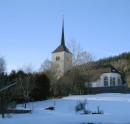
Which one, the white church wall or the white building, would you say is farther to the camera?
the white building

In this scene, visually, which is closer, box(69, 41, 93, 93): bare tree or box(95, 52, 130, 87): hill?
box(69, 41, 93, 93): bare tree

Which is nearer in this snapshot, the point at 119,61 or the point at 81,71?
the point at 81,71

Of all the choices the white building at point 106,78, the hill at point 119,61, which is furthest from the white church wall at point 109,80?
the hill at point 119,61

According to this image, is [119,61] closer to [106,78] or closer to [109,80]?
[106,78]

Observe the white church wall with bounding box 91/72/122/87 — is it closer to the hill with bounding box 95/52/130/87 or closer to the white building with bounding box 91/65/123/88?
the white building with bounding box 91/65/123/88

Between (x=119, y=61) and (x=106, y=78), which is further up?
(x=119, y=61)

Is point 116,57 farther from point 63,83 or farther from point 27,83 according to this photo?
point 27,83

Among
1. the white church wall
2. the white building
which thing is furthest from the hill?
the white building

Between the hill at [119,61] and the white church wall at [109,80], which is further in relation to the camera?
the hill at [119,61]

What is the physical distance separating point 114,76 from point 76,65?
19675 mm

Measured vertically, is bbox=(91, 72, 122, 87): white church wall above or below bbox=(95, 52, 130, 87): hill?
below

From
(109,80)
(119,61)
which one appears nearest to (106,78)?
(109,80)

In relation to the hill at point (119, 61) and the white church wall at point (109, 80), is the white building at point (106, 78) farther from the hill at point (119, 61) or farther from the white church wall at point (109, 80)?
the hill at point (119, 61)

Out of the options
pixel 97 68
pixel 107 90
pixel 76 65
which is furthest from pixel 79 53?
pixel 97 68
